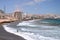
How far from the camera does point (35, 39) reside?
6605 mm

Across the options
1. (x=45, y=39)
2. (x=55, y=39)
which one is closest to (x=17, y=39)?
(x=45, y=39)

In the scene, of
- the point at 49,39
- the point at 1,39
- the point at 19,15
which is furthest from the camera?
the point at 19,15

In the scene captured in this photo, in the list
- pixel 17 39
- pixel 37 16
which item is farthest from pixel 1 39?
pixel 37 16

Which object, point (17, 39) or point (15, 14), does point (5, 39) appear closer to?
point (17, 39)

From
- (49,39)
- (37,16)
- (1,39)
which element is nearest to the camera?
(1,39)

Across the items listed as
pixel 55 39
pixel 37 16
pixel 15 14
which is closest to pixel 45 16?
pixel 37 16

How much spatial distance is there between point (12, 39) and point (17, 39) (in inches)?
8.3

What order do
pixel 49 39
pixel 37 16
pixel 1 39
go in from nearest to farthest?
pixel 1 39 → pixel 49 39 → pixel 37 16

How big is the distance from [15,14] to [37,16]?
21.4m

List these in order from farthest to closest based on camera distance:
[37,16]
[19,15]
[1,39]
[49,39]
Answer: [37,16] < [19,15] < [49,39] < [1,39]

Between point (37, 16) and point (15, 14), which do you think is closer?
point (15, 14)

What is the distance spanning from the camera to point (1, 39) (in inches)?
249

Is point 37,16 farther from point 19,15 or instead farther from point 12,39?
point 12,39

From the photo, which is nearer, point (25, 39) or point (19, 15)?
point (25, 39)
